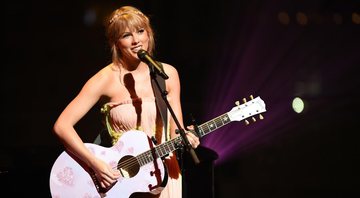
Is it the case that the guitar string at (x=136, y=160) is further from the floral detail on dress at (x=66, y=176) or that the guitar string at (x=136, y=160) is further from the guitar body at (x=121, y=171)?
the floral detail on dress at (x=66, y=176)

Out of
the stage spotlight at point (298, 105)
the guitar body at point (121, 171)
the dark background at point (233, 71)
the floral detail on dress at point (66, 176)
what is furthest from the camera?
the stage spotlight at point (298, 105)

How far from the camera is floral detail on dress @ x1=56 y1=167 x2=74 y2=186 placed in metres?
3.12

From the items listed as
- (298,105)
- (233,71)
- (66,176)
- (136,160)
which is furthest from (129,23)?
(298,105)

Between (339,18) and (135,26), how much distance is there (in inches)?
137

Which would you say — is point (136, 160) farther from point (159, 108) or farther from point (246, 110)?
point (246, 110)

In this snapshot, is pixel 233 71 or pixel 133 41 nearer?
pixel 133 41

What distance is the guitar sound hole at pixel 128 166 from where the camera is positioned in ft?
10.0

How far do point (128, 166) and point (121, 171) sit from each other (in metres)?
0.06

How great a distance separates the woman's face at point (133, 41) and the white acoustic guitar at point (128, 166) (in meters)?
0.52

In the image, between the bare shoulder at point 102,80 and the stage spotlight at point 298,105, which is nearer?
the bare shoulder at point 102,80

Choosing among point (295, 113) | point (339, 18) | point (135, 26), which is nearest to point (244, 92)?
point (295, 113)

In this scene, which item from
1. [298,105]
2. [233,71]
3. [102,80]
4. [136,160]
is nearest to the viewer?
[136,160]

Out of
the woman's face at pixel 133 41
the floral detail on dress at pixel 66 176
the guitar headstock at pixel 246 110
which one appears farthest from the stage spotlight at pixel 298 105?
the floral detail on dress at pixel 66 176

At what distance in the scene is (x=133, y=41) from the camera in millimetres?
3070
